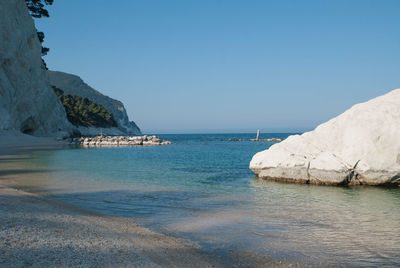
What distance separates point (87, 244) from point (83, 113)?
10898cm

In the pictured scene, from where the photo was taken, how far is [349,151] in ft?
45.4

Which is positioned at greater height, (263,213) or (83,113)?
(83,113)

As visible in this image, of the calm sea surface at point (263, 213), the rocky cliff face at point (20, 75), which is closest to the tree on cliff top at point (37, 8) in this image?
the rocky cliff face at point (20, 75)

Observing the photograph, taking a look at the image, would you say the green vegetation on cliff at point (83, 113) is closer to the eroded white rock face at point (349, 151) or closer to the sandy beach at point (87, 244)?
the eroded white rock face at point (349, 151)

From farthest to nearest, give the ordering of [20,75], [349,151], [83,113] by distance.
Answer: [83,113] < [20,75] < [349,151]

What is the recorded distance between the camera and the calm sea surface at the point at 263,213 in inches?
251

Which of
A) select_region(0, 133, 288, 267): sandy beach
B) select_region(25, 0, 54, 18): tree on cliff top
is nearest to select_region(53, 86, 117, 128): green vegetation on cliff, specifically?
select_region(25, 0, 54, 18): tree on cliff top

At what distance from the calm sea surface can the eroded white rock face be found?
2.36ft

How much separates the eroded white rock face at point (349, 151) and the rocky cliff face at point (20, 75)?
132 ft

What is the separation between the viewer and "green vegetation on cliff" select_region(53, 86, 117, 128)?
313 ft

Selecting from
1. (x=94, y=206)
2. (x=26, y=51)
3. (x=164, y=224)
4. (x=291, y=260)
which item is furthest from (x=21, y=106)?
(x=291, y=260)

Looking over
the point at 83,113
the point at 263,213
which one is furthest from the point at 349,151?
the point at 83,113

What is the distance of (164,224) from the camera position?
8.07 m

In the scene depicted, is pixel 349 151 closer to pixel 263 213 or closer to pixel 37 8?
pixel 263 213
